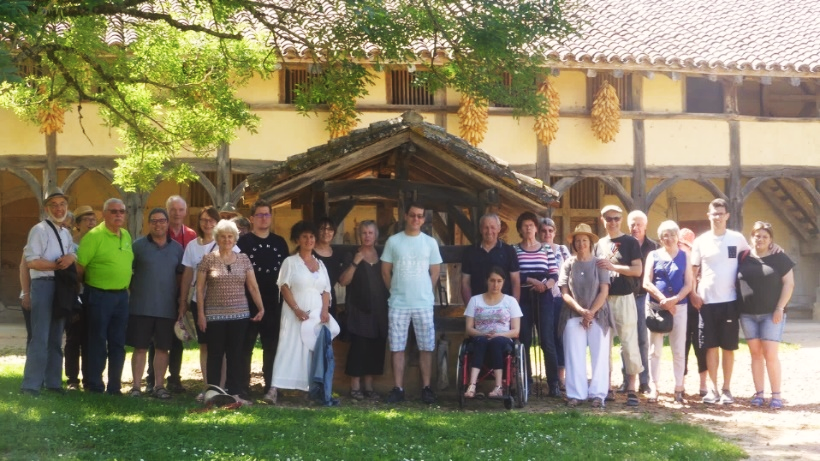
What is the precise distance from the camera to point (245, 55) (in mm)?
11609

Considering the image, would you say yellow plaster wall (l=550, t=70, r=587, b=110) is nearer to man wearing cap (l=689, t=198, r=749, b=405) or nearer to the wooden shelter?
the wooden shelter

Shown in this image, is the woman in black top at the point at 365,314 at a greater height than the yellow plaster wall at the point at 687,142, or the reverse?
the yellow plaster wall at the point at 687,142

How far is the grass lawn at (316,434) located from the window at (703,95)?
39.6ft

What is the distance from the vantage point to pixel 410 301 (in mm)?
9641

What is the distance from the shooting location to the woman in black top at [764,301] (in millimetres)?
9594

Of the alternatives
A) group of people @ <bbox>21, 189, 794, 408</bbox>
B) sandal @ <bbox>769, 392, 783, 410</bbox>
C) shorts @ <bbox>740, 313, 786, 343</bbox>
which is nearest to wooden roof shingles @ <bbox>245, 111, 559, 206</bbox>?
group of people @ <bbox>21, 189, 794, 408</bbox>

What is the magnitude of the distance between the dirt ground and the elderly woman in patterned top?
1.99 meters

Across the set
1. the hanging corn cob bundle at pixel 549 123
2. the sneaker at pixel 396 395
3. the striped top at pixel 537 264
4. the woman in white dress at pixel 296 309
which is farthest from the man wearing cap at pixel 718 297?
the hanging corn cob bundle at pixel 549 123

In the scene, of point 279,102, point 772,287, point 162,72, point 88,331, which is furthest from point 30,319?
point 279,102

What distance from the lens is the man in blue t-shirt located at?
9633mm

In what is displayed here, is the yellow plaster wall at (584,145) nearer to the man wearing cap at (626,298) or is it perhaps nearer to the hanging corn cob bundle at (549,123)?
the hanging corn cob bundle at (549,123)

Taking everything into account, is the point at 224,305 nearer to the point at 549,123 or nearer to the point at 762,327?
the point at 762,327

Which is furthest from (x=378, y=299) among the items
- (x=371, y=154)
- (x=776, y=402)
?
(x=776, y=402)

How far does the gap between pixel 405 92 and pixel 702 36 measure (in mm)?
5631
